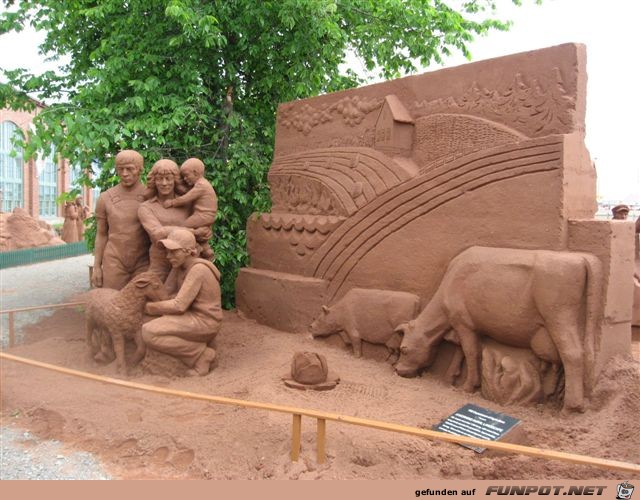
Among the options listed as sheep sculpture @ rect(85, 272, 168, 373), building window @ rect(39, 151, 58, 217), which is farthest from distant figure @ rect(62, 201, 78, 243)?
sheep sculpture @ rect(85, 272, 168, 373)

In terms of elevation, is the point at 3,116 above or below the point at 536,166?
above

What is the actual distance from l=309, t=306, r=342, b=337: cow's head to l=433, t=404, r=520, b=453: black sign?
82.9 inches

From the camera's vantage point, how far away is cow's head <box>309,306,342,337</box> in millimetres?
6105

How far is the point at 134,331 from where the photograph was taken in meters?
5.43

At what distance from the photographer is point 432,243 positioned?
548 centimetres

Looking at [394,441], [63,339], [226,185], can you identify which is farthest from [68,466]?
[226,185]

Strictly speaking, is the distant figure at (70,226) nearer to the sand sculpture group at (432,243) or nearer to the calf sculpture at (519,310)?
the sand sculpture group at (432,243)

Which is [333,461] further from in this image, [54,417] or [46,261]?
[46,261]

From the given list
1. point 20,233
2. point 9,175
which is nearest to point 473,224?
point 20,233

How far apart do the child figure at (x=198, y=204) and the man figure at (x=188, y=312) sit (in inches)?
15.9

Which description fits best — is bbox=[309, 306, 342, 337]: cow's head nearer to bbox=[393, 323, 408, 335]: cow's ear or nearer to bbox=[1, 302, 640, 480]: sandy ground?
bbox=[1, 302, 640, 480]: sandy ground

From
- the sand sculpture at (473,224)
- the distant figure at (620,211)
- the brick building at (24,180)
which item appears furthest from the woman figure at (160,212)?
the brick building at (24,180)

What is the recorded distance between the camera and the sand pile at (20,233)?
15906mm

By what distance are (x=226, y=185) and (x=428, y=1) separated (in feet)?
15.6
